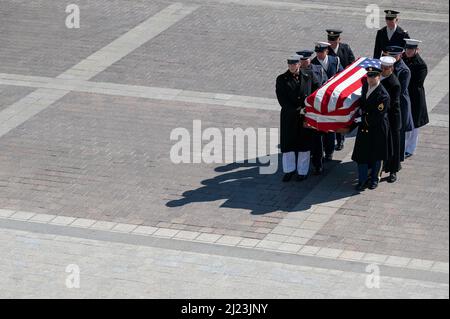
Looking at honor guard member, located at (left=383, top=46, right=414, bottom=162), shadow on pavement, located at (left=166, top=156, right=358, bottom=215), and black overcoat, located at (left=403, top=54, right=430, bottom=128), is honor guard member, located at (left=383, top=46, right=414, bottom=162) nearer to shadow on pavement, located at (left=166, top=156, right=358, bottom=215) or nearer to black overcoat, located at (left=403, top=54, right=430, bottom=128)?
black overcoat, located at (left=403, top=54, right=430, bottom=128)

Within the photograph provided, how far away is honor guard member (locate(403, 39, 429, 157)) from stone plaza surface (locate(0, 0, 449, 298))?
0.21 m

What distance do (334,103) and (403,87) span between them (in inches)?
38.9

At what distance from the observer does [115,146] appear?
15719 millimetres

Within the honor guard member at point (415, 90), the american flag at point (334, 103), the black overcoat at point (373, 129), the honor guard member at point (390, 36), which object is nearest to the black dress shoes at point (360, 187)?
the black overcoat at point (373, 129)

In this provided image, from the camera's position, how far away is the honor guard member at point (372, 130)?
1390cm

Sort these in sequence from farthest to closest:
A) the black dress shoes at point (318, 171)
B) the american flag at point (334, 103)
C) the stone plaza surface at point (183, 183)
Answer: the black dress shoes at point (318, 171)
the american flag at point (334, 103)
the stone plaza surface at point (183, 183)

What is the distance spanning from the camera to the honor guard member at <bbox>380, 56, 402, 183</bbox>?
14.1 meters

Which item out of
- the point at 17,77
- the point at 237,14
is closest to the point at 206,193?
the point at 17,77

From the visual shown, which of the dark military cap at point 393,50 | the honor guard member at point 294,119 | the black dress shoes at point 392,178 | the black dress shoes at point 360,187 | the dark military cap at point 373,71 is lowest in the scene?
the black dress shoes at point 360,187

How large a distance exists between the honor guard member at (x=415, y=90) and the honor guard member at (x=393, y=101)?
30.1 inches

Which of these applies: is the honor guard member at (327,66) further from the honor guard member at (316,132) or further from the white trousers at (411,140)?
the white trousers at (411,140)

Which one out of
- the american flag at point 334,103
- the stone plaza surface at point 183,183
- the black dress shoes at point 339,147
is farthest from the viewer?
the black dress shoes at point 339,147
